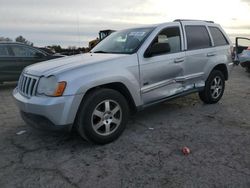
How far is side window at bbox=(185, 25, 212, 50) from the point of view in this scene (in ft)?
19.0

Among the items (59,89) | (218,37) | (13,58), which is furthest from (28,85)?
(13,58)

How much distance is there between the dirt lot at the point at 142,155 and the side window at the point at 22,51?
437cm

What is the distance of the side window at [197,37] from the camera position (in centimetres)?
580

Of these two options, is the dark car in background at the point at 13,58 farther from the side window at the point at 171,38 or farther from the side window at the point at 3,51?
the side window at the point at 171,38

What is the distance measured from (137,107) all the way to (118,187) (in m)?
1.78

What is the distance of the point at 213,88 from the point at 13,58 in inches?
255

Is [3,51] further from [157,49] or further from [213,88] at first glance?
[213,88]

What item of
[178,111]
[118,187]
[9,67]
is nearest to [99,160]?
[118,187]

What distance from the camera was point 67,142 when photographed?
4461mm

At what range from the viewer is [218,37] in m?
6.55

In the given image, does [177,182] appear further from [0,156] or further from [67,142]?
[0,156]

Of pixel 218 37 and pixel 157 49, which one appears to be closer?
pixel 157 49

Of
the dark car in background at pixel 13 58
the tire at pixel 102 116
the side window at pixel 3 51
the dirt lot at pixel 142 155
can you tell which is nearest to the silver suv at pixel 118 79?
the tire at pixel 102 116

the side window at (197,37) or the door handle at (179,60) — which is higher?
the side window at (197,37)
